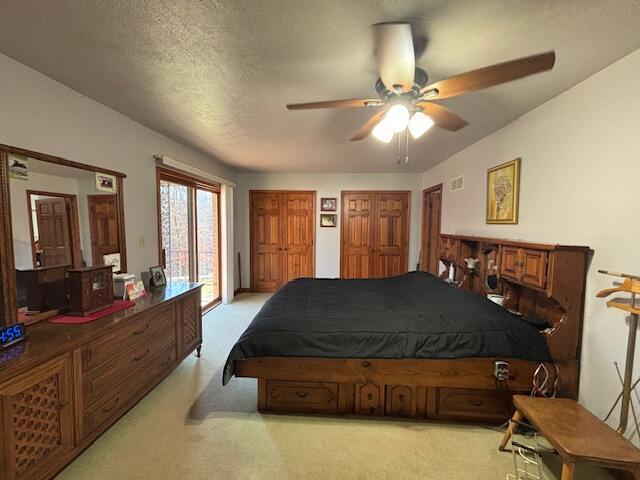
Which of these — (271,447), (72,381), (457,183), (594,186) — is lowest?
(271,447)

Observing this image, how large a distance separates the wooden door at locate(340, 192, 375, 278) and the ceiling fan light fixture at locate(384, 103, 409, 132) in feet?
11.6

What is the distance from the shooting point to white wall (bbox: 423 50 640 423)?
1.52m

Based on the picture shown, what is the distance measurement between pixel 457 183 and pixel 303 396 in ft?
10.2

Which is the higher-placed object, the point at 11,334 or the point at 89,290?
the point at 89,290

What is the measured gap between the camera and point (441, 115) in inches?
68.4

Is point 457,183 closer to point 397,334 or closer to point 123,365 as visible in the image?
point 397,334

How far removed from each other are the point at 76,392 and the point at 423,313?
2.31 m

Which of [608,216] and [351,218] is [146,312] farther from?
[351,218]

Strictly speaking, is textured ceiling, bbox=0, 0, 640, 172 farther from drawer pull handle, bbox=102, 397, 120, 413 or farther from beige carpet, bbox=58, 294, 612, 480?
beige carpet, bbox=58, 294, 612, 480

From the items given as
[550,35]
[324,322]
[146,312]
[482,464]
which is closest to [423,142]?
[550,35]

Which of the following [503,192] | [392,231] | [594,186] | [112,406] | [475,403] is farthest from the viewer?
[392,231]

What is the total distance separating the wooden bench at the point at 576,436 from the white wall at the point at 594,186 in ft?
1.23

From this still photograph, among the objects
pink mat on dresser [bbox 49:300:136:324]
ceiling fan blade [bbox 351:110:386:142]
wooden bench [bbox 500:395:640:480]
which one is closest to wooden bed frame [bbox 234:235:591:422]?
wooden bench [bbox 500:395:640:480]

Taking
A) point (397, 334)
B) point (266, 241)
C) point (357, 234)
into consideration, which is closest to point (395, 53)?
point (397, 334)
